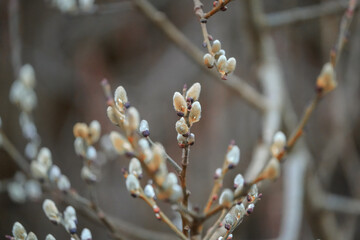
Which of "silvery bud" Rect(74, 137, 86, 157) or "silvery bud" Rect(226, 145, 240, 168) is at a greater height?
"silvery bud" Rect(226, 145, 240, 168)

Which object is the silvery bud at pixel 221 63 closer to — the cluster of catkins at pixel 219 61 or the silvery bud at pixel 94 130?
the cluster of catkins at pixel 219 61

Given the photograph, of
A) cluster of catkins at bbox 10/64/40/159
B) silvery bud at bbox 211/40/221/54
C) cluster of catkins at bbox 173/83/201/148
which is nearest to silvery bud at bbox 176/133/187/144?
cluster of catkins at bbox 173/83/201/148

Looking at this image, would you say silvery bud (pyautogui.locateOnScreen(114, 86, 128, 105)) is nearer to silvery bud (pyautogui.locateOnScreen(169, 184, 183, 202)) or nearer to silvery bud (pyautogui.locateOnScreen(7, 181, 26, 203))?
silvery bud (pyautogui.locateOnScreen(169, 184, 183, 202))

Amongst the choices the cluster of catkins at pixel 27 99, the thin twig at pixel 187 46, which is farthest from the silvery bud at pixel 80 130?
the thin twig at pixel 187 46

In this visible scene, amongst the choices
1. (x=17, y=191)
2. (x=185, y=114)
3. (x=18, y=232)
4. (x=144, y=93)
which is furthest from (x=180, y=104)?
(x=144, y=93)

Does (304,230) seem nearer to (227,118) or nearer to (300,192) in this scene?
(227,118)

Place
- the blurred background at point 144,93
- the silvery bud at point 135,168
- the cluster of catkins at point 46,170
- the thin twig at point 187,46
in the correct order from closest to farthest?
the silvery bud at point 135,168
the cluster of catkins at point 46,170
the thin twig at point 187,46
the blurred background at point 144,93
